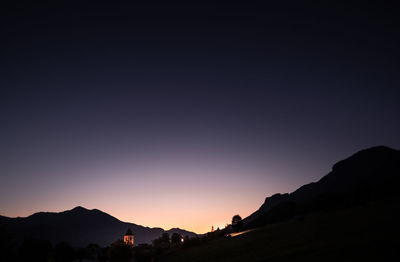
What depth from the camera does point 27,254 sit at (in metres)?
90.5

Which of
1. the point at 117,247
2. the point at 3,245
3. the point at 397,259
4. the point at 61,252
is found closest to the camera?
the point at 397,259

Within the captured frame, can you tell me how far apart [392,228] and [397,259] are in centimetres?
1340

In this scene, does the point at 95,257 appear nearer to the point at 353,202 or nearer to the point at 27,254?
the point at 27,254

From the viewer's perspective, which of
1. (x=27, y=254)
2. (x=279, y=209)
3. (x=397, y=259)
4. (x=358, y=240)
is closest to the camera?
(x=397, y=259)

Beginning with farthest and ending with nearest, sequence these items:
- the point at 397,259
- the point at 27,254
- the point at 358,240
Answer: the point at 27,254
the point at 358,240
the point at 397,259

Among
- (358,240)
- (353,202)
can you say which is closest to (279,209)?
(353,202)

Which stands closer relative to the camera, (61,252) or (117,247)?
(117,247)

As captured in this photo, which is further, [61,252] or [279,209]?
[279,209]

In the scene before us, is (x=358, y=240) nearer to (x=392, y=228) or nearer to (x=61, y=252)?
(x=392, y=228)

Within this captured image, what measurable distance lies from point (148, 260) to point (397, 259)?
9415 cm

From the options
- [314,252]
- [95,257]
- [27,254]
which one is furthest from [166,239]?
[314,252]

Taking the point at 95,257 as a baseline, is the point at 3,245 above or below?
above

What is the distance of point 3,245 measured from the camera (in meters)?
62.2

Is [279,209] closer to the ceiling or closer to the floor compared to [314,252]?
closer to the ceiling
